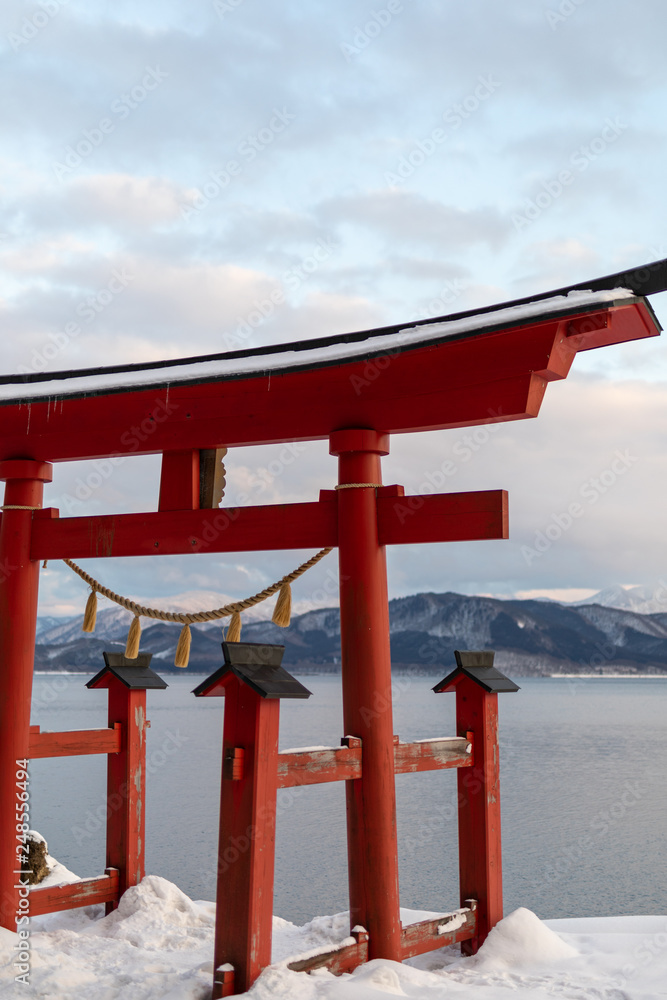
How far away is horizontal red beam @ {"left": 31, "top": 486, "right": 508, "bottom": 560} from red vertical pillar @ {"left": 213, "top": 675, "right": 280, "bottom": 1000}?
1233 millimetres

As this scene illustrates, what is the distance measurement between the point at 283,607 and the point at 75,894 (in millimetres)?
2356

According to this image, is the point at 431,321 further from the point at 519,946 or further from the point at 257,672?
A: the point at 519,946

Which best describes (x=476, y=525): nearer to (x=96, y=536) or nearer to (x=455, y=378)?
(x=455, y=378)

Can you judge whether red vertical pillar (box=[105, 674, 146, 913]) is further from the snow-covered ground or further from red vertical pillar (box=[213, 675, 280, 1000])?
red vertical pillar (box=[213, 675, 280, 1000])

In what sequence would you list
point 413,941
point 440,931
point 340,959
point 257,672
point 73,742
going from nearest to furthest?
1. point 257,672
2. point 340,959
3. point 413,941
4. point 440,931
5. point 73,742

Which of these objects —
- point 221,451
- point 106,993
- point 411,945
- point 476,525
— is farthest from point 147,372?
point 411,945

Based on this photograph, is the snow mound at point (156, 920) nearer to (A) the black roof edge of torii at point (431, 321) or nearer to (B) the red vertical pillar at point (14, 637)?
(B) the red vertical pillar at point (14, 637)

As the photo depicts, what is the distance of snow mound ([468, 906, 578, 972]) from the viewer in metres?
4.27

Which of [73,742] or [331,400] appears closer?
[331,400]

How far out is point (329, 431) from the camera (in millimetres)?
4543

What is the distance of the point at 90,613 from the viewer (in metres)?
5.14

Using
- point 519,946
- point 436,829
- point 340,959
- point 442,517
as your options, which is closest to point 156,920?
point 340,959

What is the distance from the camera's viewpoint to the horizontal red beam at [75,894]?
474 centimetres

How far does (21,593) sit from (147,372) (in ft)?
5.45
